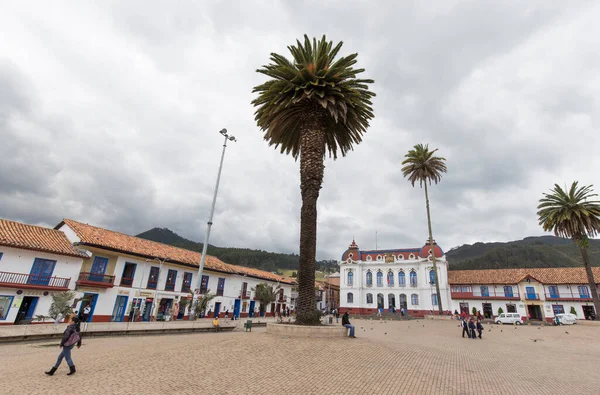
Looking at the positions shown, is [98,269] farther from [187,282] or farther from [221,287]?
[221,287]

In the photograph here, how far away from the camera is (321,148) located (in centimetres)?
1698

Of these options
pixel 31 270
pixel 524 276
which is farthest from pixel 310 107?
pixel 524 276

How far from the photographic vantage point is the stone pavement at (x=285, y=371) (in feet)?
23.6

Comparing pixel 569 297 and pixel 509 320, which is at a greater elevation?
pixel 569 297

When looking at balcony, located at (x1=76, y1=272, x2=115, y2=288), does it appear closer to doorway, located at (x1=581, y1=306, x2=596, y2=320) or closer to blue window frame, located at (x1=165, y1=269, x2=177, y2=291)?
blue window frame, located at (x1=165, y1=269, x2=177, y2=291)

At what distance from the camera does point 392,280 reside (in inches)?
2304

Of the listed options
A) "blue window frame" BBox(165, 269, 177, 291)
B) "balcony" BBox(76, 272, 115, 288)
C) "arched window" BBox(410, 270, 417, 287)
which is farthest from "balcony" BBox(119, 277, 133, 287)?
"arched window" BBox(410, 270, 417, 287)

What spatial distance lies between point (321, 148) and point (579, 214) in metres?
38.8

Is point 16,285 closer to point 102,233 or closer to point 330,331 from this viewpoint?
point 102,233

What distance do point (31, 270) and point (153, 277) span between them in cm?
1015

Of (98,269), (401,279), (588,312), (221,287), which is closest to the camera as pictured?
(98,269)

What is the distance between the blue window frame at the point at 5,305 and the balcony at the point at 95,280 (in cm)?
401

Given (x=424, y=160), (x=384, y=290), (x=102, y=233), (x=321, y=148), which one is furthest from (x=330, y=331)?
(x=384, y=290)

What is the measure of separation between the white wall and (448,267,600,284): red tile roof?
5641 cm
